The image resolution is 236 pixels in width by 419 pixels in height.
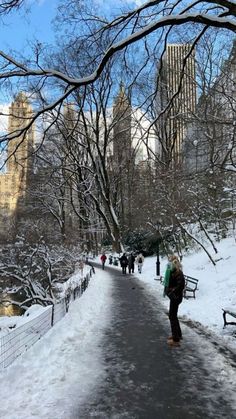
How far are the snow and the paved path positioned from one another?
0.24 m

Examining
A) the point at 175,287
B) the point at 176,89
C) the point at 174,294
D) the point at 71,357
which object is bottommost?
the point at 71,357

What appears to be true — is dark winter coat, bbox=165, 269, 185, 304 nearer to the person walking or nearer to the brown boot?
the person walking

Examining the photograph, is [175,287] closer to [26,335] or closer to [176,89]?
[26,335]

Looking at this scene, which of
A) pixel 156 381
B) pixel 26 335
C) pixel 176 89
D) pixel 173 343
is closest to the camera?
pixel 156 381

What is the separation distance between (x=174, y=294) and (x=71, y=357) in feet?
8.22

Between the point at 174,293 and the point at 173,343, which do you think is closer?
the point at 173,343

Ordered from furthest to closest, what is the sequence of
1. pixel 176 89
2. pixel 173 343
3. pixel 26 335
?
pixel 176 89 < pixel 173 343 < pixel 26 335

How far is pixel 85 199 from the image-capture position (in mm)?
55219

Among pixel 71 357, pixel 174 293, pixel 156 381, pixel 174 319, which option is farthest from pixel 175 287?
pixel 156 381

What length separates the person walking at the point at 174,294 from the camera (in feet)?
30.7

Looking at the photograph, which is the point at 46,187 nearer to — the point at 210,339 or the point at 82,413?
the point at 210,339

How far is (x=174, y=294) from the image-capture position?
30.9 ft

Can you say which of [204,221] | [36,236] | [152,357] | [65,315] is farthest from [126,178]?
[152,357]

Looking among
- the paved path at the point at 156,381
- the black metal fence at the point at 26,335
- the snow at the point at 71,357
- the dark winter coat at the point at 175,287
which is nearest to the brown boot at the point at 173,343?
the paved path at the point at 156,381
